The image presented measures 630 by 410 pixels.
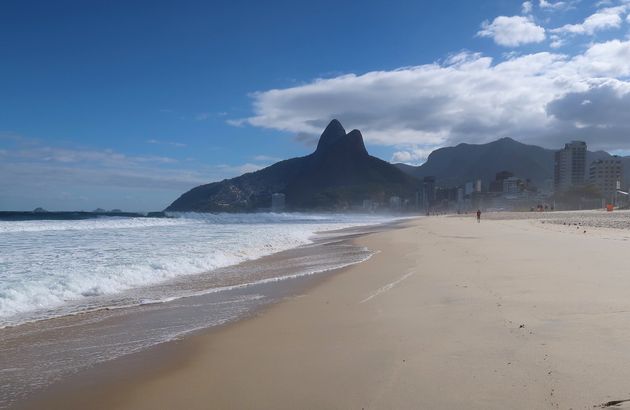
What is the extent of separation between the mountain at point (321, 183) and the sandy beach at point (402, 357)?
132m

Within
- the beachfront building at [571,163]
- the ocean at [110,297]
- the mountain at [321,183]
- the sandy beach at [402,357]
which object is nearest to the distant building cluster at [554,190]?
the beachfront building at [571,163]

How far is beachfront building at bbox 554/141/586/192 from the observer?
14688 cm

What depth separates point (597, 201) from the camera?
93.9 metres

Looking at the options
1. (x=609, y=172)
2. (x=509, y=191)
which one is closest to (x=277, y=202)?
(x=509, y=191)

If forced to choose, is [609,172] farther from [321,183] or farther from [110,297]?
[110,297]

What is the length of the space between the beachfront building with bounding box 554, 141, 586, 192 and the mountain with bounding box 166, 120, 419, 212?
151ft

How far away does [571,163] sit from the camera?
14762cm

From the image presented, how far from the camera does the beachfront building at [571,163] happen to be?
482 feet

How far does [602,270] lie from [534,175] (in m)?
199

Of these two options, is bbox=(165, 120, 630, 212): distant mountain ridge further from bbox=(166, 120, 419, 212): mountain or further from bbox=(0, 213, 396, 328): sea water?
bbox=(0, 213, 396, 328): sea water

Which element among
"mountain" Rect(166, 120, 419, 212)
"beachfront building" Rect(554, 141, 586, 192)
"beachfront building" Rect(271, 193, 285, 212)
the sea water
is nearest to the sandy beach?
the sea water

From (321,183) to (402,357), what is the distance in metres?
170

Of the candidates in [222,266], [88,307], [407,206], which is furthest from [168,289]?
[407,206]

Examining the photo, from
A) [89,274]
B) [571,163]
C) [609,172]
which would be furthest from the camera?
[571,163]
